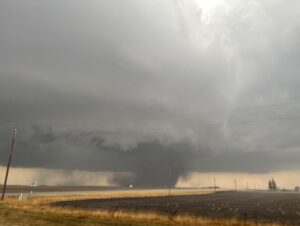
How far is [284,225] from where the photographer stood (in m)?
37.2

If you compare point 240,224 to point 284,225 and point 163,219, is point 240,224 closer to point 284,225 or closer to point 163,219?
point 284,225

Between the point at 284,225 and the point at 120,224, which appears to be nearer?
the point at 120,224

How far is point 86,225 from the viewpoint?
3206 cm

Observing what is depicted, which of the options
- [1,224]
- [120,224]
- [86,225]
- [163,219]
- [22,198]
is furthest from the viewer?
[22,198]

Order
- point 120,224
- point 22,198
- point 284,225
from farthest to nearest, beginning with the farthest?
point 22,198 < point 284,225 < point 120,224

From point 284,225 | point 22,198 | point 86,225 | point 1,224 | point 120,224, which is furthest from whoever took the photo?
point 22,198

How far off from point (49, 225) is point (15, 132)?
178ft

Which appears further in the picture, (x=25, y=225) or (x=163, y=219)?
(x=163, y=219)

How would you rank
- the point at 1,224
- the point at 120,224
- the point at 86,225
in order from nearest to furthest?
the point at 1,224 < the point at 86,225 < the point at 120,224

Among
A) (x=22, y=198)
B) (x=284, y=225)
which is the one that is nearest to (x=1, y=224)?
(x=284, y=225)

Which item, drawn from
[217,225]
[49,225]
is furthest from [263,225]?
[49,225]

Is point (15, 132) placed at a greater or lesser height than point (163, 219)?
greater

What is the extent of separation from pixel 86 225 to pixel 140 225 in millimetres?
5638

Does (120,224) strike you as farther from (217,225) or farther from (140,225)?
(217,225)
